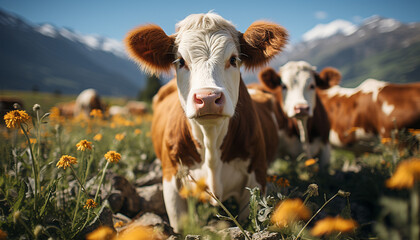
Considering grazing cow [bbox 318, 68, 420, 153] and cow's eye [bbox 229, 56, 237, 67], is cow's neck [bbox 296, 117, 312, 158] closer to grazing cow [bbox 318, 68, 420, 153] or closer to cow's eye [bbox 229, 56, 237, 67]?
grazing cow [bbox 318, 68, 420, 153]

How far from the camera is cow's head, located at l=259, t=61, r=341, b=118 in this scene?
4.11 metres

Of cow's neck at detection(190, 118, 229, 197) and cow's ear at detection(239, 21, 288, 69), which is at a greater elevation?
cow's ear at detection(239, 21, 288, 69)

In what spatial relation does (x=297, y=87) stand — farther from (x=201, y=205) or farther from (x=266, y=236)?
(x=266, y=236)

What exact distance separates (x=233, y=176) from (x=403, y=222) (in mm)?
1898

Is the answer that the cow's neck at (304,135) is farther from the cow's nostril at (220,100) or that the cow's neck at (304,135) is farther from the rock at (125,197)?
the rock at (125,197)

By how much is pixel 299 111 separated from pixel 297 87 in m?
0.64

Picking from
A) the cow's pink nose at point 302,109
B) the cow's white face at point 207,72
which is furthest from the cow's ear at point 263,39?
the cow's pink nose at point 302,109

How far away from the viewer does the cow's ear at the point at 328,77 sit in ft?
16.2

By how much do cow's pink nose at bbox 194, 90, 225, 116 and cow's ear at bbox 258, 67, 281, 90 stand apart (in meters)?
3.08

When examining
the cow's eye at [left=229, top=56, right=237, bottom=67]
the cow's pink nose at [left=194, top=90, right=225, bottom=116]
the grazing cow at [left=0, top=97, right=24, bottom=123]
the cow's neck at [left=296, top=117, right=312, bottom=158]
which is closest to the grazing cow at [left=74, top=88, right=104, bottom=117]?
the grazing cow at [left=0, top=97, right=24, bottom=123]

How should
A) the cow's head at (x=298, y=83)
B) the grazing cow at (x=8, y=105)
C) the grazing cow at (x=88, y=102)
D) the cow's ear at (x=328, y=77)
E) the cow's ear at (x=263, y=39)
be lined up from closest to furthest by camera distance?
the grazing cow at (x=8, y=105) < the cow's ear at (x=263, y=39) < the cow's head at (x=298, y=83) < the cow's ear at (x=328, y=77) < the grazing cow at (x=88, y=102)

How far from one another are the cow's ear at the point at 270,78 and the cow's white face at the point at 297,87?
0.14 metres

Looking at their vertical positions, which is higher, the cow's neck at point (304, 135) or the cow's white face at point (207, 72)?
the cow's white face at point (207, 72)

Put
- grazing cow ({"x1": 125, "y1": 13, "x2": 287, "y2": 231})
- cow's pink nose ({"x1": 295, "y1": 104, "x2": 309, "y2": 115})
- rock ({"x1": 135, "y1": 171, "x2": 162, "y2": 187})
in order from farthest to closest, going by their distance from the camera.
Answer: cow's pink nose ({"x1": 295, "y1": 104, "x2": 309, "y2": 115}) < rock ({"x1": 135, "y1": 171, "x2": 162, "y2": 187}) < grazing cow ({"x1": 125, "y1": 13, "x2": 287, "y2": 231})
